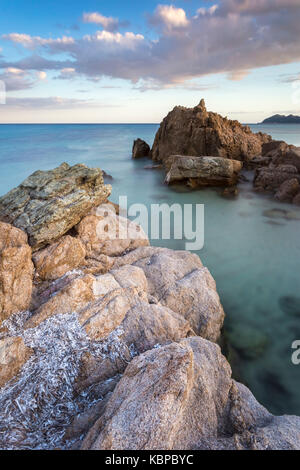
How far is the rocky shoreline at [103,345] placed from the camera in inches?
131

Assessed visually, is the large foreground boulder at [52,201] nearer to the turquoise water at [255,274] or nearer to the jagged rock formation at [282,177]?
the turquoise water at [255,274]

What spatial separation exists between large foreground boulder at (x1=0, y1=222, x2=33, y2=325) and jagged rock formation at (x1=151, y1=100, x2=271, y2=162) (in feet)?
63.8

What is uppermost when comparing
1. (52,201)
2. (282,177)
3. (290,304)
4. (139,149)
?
(139,149)

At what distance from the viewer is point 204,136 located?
898 inches

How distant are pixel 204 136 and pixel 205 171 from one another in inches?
215

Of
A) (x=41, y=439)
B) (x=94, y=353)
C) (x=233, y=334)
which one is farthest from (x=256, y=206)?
(x=41, y=439)

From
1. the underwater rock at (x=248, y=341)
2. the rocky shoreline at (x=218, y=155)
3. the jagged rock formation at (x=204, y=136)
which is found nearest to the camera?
the underwater rock at (x=248, y=341)

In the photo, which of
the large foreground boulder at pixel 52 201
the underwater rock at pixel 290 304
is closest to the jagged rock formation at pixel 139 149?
the large foreground boulder at pixel 52 201

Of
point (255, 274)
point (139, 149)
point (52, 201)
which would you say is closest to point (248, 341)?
point (255, 274)

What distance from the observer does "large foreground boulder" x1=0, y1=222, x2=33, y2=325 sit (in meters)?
5.40

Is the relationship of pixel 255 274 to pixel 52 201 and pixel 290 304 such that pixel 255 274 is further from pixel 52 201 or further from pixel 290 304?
pixel 52 201

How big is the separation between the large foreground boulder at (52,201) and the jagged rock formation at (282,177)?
493 inches

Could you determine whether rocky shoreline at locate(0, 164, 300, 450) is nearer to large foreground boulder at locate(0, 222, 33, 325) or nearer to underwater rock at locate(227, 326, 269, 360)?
large foreground boulder at locate(0, 222, 33, 325)

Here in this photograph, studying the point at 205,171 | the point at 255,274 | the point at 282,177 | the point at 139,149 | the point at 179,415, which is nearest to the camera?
the point at 179,415
